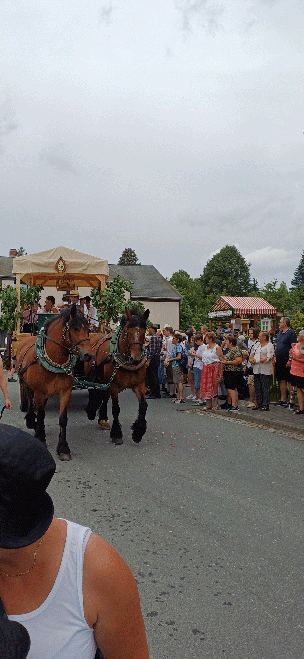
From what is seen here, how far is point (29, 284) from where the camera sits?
13.7m

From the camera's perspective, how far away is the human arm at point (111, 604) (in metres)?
1.31

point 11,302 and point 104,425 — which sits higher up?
point 11,302

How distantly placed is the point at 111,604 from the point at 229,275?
3172 inches

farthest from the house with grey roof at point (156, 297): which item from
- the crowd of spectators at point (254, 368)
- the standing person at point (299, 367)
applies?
the standing person at point (299, 367)

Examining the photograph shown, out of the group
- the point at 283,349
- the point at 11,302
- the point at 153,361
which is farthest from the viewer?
Answer: the point at 153,361

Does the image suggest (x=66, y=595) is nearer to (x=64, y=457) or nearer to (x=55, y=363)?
(x=64, y=457)

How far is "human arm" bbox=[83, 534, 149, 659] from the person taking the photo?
131cm

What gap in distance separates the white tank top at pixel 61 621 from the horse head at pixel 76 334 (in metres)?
5.96

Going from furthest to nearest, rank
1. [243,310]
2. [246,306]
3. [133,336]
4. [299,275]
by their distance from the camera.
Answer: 1. [299,275]
2. [246,306]
3. [243,310]
4. [133,336]

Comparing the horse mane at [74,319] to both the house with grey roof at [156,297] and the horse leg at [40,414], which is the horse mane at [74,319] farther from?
the house with grey roof at [156,297]

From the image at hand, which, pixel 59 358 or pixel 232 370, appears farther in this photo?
pixel 232 370

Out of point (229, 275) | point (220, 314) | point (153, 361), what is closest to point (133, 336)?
point (153, 361)

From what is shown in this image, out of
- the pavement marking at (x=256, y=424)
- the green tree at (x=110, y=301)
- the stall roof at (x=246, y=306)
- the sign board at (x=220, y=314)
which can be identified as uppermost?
the stall roof at (x=246, y=306)

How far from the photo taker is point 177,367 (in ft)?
43.8
